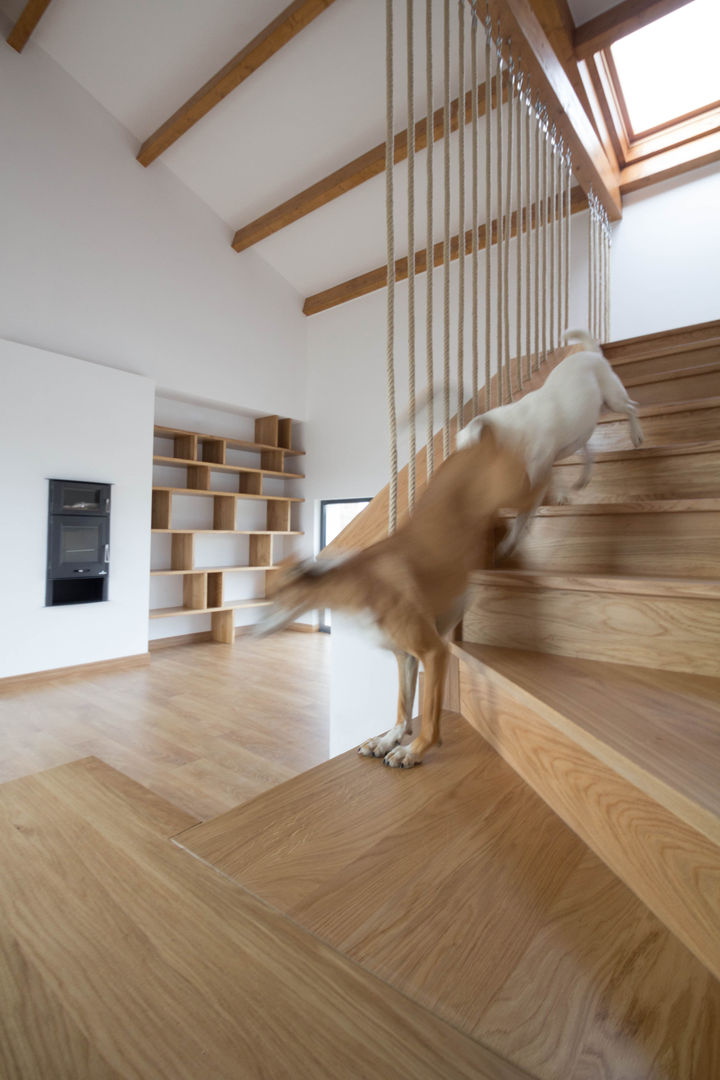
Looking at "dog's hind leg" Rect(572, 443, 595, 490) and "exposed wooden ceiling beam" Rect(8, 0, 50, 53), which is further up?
"exposed wooden ceiling beam" Rect(8, 0, 50, 53)

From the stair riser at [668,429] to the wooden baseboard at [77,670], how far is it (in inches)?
159

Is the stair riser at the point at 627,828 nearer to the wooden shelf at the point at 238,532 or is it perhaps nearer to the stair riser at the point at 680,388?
the stair riser at the point at 680,388

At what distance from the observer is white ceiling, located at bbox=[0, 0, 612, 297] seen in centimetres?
362

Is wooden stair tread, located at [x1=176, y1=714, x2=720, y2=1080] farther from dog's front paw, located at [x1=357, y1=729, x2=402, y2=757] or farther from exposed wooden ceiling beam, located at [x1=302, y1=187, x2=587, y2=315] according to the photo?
exposed wooden ceiling beam, located at [x1=302, y1=187, x2=587, y2=315]

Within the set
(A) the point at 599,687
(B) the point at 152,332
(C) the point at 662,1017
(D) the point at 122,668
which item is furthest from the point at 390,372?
(B) the point at 152,332

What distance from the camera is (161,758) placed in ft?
8.31

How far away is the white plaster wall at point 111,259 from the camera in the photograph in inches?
153

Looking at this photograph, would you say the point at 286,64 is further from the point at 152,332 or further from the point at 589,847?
the point at 589,847

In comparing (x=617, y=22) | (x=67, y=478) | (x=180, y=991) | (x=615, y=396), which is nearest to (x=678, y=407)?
(x=615, y=396)

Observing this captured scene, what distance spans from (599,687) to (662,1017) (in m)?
0.42

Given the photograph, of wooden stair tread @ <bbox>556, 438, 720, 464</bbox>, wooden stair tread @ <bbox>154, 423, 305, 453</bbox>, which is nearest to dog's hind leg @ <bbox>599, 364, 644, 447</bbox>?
wooden stair tread @ <bbox>556, 438, 720, 464</bbox>

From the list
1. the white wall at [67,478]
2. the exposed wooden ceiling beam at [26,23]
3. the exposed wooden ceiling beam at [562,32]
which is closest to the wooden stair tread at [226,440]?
the white wall at [67,478]

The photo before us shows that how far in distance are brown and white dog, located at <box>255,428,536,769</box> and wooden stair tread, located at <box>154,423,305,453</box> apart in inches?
184

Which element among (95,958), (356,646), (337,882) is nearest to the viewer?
(95,958)
